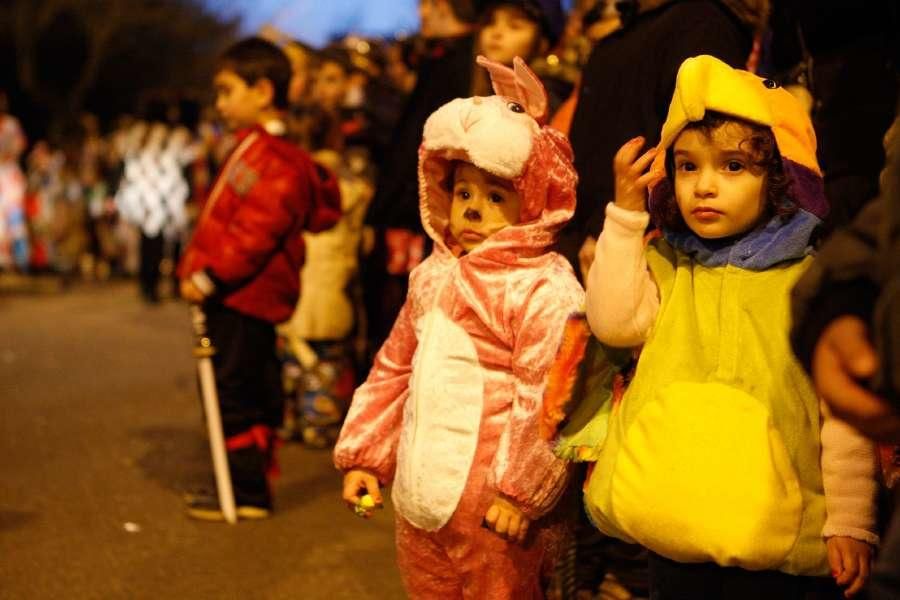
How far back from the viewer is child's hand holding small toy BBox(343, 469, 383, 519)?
10.8 feet

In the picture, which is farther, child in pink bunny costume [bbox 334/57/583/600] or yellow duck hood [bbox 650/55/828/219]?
child in pink bunny costume [bbox 334/57/583/600]

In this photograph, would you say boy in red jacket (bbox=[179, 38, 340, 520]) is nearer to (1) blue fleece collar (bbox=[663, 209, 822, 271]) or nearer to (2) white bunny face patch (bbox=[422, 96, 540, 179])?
(2) white bunny face patch (bbox=[422, 96, 540, 179])

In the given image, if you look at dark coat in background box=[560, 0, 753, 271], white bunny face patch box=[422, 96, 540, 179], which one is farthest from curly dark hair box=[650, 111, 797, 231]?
dark coat in background box=[560, 0, 753, 271]

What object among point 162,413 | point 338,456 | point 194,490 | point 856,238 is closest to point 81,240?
point 162,413

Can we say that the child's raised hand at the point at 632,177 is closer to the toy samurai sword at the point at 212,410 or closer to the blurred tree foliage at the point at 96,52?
the toy samurai sword at the point at 212,410

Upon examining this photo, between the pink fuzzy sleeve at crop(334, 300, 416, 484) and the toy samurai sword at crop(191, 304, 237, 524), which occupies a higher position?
the pink fuzzy sleeve at crop(334, 300, 416, 484)

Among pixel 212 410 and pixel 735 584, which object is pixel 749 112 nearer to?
A: pixel 735 584

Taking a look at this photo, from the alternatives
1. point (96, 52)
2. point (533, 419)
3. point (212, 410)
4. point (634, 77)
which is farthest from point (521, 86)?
point (96, 52)

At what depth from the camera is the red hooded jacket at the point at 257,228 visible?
16.8 feet

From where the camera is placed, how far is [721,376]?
2.60 m

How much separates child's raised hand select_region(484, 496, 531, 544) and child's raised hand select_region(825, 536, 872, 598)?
768 mm

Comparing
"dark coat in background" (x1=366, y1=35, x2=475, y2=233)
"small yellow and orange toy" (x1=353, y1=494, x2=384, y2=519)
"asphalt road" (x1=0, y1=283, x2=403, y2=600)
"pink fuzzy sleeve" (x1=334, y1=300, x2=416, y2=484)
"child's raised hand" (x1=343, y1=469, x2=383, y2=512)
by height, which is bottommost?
"asphalt road" (x1=0, y1=283, x2=403, y2=600)

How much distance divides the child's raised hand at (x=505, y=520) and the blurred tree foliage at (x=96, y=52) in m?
28.2

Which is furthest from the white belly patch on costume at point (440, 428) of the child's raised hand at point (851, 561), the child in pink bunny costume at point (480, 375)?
the child's raised hand at point (851, 561)
